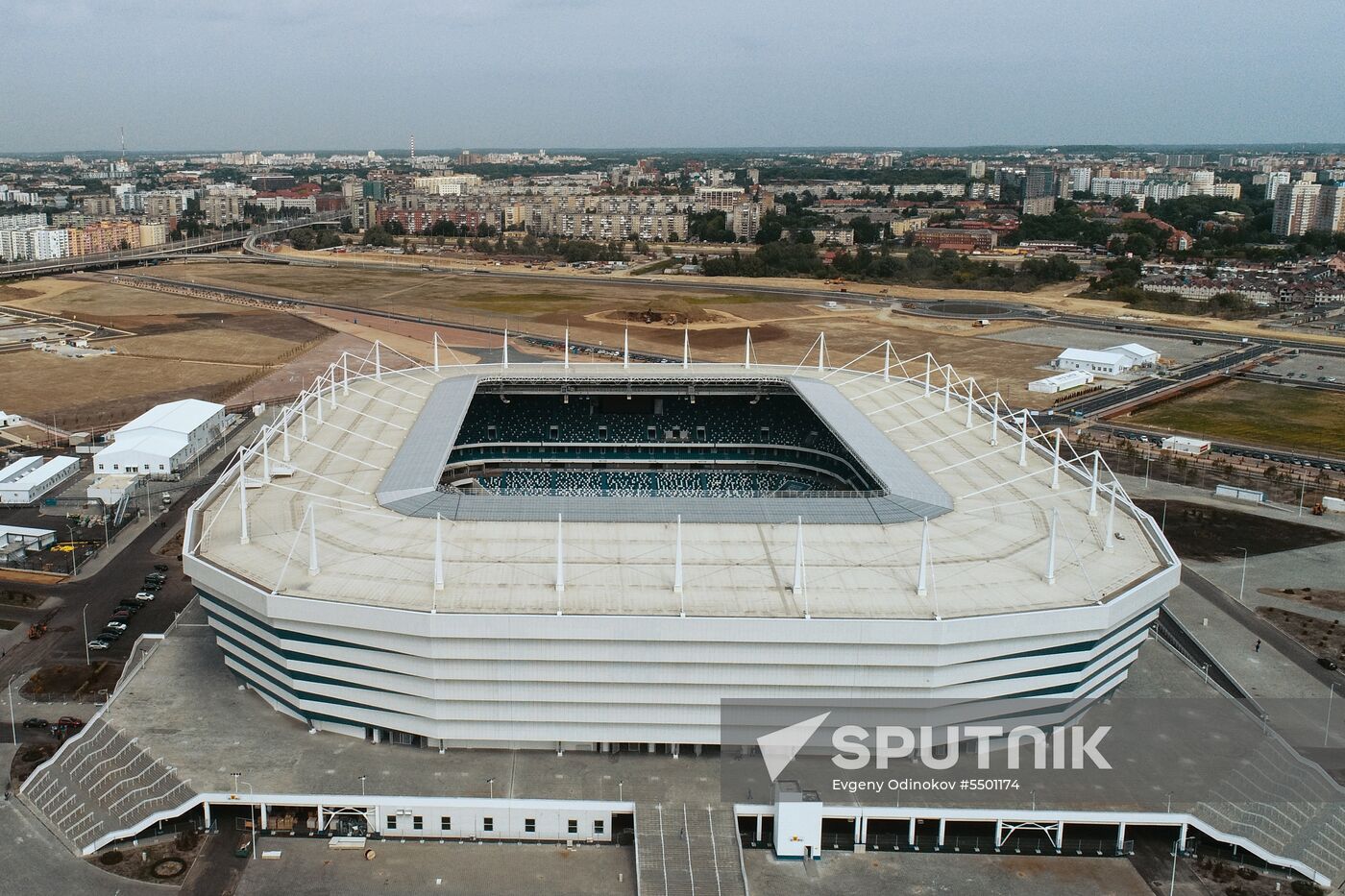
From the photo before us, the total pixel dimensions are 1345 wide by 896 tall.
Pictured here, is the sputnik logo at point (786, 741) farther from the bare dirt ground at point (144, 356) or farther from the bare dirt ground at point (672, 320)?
the bare dirt ground at point (144, 356)

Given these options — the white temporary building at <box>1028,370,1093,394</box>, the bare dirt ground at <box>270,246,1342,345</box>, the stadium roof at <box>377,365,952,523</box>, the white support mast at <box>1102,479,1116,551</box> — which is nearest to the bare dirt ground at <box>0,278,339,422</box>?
the stadium roof at <box>377,365,952,523</box>

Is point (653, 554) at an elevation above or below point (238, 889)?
above

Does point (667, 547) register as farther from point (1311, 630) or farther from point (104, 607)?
point (1311, 630)

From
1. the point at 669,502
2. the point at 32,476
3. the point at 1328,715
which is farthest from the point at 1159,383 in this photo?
the point at 32,476

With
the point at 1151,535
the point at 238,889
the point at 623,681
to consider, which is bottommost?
the point at 238,889

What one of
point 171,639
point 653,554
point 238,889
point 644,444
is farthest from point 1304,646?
point 171,639

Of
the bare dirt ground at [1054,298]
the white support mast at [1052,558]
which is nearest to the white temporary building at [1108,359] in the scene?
the bare dirt ground at [1054,298]

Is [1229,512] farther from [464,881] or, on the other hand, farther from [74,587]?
[74,587]
